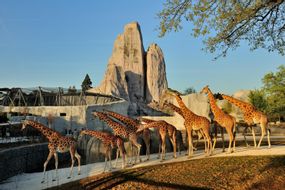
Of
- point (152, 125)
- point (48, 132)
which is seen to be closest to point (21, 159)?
point (48, 132)

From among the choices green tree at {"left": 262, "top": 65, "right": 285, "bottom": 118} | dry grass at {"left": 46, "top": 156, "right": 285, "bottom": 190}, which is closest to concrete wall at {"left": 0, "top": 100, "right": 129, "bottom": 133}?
dry grass at {"left": 46, "top": 156, "right": 285, "bottom": 190}

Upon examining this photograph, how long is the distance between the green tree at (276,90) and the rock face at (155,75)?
123 ft

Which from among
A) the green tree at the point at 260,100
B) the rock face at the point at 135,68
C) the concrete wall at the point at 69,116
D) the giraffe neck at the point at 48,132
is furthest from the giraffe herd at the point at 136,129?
the rock face at the point at 135,68

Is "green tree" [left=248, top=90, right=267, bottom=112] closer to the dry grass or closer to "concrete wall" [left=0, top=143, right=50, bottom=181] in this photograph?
"concrete wall" [left=0, top=143, right=50, bottom=181]

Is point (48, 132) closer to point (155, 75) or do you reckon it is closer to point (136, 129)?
point (136, 129)

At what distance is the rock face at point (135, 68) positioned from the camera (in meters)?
79.8

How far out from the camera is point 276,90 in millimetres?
46938

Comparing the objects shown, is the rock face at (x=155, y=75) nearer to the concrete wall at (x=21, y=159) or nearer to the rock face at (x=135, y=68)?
the rock face at (x=135, y=68)

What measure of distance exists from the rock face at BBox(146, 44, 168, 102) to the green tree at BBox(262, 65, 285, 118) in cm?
3746

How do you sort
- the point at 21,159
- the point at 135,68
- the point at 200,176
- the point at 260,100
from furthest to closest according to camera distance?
1. the point at 135,68
2. the point at 260,100
3. the point at 21,159
4. the point at 200,176

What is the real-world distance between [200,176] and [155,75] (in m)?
75.0

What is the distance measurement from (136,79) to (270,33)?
69567 mm

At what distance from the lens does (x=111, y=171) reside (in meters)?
10.6

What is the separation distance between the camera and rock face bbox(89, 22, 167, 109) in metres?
79.8
